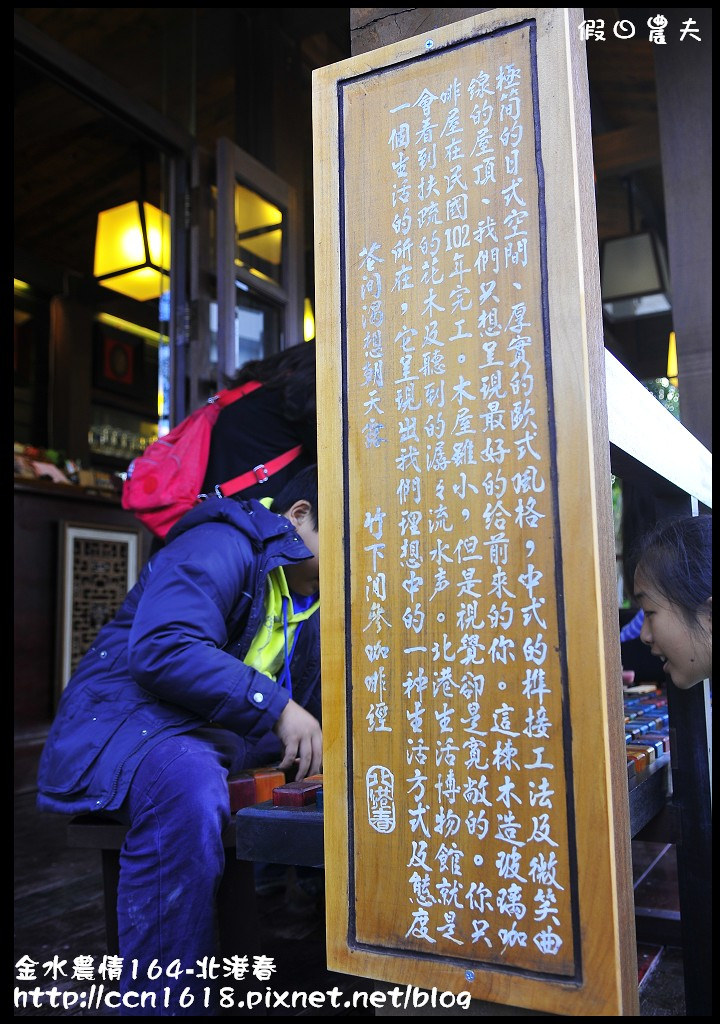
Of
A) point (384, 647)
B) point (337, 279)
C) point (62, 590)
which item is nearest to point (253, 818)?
point (384, 647)

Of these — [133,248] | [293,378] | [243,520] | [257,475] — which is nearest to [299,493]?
[243,520]

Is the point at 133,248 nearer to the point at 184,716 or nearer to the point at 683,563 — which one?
the point at 184,716

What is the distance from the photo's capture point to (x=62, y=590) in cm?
507

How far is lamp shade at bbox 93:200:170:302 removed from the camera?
5062 millimetres

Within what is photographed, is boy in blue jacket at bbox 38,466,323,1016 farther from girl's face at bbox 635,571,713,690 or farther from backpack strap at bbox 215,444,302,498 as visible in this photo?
girl's face at bbox 635,571,713,690

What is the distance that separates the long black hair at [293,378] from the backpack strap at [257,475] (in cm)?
14

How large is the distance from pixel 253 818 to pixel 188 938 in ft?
1.67

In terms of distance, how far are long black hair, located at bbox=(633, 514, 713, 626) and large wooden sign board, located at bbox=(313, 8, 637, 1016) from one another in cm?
75

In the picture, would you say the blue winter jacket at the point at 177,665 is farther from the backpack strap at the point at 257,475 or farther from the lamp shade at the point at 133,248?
the lamp shade at the point at 133,248

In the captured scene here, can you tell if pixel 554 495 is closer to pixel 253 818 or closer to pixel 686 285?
pixel 253 818

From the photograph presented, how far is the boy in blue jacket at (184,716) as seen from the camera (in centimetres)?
181

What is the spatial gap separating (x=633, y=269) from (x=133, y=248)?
141 inches

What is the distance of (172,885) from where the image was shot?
1804mm

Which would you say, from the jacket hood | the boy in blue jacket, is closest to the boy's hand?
the boy in blue jacket
